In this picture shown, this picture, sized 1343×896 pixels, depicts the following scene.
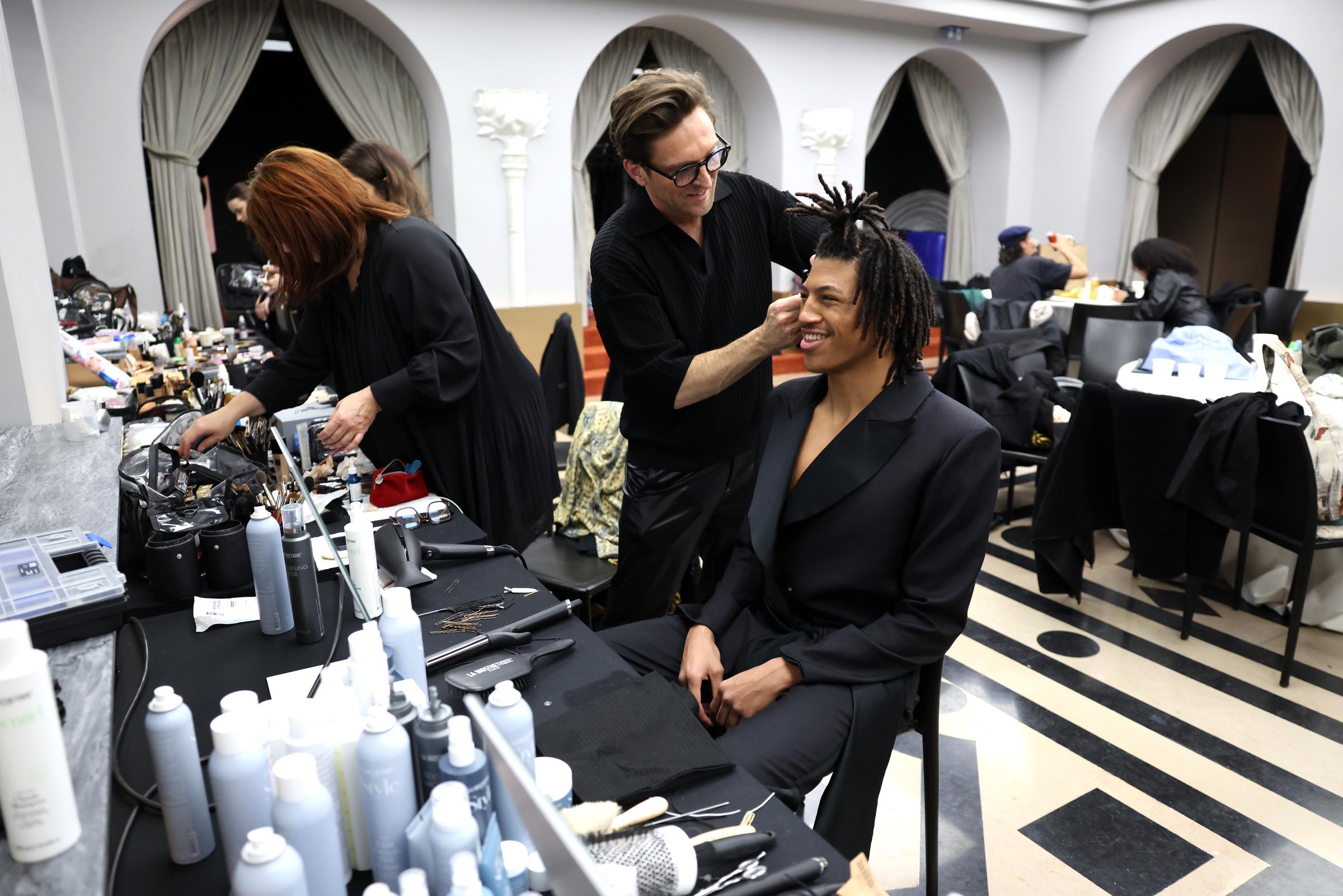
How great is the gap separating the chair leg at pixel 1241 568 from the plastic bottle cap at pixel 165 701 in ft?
10.7

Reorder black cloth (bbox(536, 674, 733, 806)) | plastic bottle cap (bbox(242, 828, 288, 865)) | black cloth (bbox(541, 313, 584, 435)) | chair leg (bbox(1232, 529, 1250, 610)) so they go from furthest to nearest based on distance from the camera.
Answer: black cloth (bbox(541, 313, 584, 435))
chair leg (bbox(1232, 529, 1250, 610))
black cloth (bbox(536, 674, 733, 806))
plastic bottle cap (bbox(242, 828, 288, 865))

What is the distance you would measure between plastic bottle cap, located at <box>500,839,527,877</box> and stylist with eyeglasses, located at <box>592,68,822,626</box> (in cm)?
107

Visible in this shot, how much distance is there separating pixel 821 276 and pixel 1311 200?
25.4ft

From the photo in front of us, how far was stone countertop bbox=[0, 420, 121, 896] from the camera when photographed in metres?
0.71

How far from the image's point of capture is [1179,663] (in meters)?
2.79

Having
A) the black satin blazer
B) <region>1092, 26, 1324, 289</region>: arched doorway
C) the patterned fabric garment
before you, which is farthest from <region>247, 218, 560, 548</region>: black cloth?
<region>1092, 26, 1324, 289</region>: arched doorway

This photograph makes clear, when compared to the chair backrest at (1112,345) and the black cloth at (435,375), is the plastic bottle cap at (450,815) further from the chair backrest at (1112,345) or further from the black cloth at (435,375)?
the chair backrest at (1112,345)

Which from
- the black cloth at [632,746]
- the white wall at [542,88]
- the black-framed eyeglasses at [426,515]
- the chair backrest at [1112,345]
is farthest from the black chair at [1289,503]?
the white wall at [542,88]

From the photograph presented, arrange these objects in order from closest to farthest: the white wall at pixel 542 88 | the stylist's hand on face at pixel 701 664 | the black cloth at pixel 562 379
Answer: the stylist's hand on face at pixel 701 664
the black cloth at pixel 562 379
the white wall at pixel 542 88

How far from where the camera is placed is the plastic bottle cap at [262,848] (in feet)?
2.22

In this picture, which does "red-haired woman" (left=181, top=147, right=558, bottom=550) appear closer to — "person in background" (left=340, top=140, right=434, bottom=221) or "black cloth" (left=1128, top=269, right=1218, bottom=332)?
"person in background" (left=340, top=140, right=434, bottom=221)

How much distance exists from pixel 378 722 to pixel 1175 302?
5.48m

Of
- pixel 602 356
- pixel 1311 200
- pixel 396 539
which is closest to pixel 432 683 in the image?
pixel 396 539

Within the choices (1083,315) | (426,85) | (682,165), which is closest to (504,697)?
(682,165)
